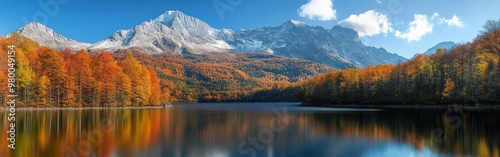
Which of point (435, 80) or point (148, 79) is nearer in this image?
point (435, 80)

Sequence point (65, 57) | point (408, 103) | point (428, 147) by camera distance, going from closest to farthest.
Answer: point (428, 147), point (65, 57), point (408, 103)

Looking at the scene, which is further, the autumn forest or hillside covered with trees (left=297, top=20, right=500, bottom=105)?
the autumn forest

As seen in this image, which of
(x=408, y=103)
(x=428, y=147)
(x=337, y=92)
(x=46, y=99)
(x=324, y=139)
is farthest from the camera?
(x=337, y=92)

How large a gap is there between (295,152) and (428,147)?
8800 millimetres

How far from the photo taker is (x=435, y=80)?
8881 centimetres

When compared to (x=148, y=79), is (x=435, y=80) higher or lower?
lower

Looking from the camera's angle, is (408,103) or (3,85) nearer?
(3,85)

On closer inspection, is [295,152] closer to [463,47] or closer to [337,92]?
[463,47]

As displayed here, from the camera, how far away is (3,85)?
6412cm

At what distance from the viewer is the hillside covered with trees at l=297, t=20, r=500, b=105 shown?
2675 inches

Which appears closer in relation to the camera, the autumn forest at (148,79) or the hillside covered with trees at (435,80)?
the hillside covered with trees at (435,80)

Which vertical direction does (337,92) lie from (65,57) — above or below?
below

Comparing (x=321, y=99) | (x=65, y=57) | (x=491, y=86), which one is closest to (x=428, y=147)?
(x=491, y=86)

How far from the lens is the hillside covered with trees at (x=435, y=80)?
67.9m
